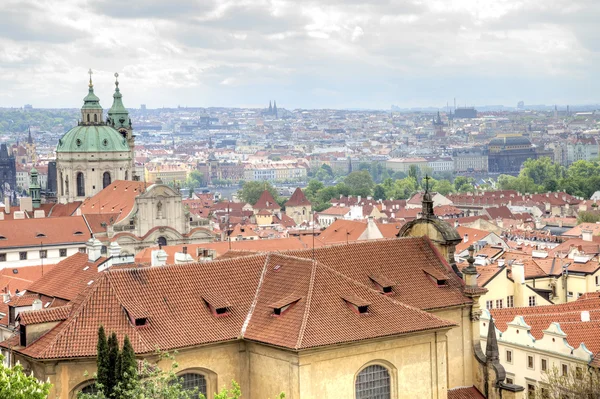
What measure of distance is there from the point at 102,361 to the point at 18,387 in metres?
5.67

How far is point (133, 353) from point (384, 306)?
9.79 meters

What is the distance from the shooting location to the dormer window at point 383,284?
1647 inches

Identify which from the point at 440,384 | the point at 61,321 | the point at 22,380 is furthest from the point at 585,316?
the point at 22,380

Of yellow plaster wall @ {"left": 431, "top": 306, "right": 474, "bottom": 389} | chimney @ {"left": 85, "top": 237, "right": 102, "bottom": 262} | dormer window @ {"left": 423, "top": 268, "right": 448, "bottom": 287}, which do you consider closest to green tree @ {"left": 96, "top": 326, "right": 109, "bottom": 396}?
dormer window @ {"left": 423, "top": 268, "right": 448, "bottom": 287}

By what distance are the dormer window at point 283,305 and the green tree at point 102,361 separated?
672 centimetres

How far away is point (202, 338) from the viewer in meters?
37.3

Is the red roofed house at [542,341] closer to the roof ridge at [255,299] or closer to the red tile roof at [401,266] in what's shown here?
the red tile roof at [401,266]

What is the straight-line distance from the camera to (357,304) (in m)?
38.3

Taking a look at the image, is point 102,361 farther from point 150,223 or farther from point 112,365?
point 150,223

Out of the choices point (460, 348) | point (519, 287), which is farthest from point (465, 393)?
point (519, 287)

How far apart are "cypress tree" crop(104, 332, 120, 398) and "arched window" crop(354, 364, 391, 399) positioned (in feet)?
29.8

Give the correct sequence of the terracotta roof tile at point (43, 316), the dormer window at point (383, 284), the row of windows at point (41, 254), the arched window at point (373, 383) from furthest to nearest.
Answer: the row of windows at point (41, 254) → the dormer window at point (383, 284) → the arched window at point (373, 383) → the terracotta roof tile at point (43, 316)

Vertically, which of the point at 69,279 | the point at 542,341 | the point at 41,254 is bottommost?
the point at 41,254

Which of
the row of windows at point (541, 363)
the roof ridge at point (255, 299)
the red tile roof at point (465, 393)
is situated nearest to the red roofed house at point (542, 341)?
the row of windows at point (541, 363)
